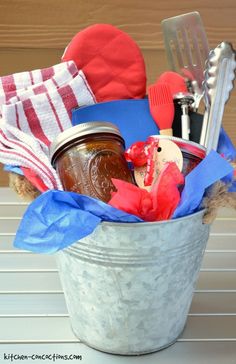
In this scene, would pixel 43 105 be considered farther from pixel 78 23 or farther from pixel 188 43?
pixel 78 23

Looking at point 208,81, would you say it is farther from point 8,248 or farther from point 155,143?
point 8,248

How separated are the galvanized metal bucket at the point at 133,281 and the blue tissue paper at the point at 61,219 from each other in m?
0.02

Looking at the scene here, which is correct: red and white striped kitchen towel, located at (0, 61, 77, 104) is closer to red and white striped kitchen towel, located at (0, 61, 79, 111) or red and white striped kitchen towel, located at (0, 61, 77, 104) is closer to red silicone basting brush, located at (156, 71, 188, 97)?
red and white striped kitchen towel, located at (0, 61, 79, 111)

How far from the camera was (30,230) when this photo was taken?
0.47 metres

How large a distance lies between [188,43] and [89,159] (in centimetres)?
25

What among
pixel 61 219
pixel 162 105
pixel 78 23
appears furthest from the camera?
pixel 78 23

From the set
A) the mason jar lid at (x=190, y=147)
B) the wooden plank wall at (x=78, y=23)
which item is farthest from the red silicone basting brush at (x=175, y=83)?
the wooden plank wall at (x=78, y=23)

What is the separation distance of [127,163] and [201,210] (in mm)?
101

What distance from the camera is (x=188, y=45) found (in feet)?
2.20

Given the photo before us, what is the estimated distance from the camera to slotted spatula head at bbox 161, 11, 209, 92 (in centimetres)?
67

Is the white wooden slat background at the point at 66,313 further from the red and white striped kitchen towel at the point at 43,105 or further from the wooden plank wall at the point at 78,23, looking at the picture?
the wooden plank wall at the point at 78,23

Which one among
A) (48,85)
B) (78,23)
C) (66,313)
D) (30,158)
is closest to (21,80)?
(48,85)

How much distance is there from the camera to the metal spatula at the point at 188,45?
667 mm

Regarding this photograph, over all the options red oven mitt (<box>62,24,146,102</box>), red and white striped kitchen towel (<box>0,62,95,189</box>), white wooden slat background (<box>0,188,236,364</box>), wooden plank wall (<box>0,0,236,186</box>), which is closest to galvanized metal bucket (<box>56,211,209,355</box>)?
white wooden slat background (<box>0,188,236,364</box>)
